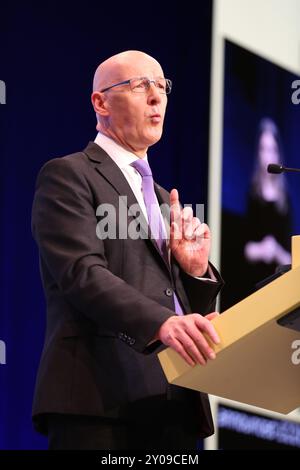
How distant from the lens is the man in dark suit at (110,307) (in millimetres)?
1961

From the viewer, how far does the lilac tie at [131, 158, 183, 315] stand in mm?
2268

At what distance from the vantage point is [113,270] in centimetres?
216

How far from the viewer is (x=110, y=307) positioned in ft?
6.34

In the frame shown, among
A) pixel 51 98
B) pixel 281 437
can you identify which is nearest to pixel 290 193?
pixel 281 437

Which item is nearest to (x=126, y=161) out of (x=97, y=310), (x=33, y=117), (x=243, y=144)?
(x=97, y=310)

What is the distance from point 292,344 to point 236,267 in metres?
2.81

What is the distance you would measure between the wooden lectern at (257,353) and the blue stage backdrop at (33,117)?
1.66m

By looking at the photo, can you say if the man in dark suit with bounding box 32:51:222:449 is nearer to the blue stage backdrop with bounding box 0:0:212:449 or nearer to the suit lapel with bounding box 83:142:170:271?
the suit lapel with bounding box 83:142:170:271

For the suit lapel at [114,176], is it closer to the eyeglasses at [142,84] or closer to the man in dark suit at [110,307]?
the man in dark suit at [110,307]

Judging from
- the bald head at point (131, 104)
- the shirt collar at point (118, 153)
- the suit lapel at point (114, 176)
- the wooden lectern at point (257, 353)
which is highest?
the bald head at point (131, 104)

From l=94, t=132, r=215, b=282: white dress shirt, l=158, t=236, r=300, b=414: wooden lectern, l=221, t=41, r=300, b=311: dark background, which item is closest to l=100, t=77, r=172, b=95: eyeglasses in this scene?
l=94, t=132, r=215, b=282: white dress shirt

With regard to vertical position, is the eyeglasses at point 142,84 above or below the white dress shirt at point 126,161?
above

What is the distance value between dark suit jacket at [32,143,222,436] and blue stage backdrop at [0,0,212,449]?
4.61ft

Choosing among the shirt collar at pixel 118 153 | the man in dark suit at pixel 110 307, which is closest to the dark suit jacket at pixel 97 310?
the man in dark suit at pixel 110 307
